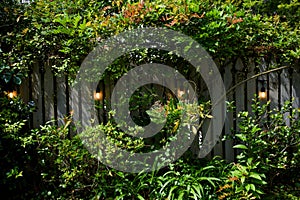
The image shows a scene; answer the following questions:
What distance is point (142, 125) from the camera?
356cm

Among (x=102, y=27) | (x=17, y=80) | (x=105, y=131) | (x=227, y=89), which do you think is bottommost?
(x=105, y=131)

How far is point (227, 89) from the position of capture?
3.98 m

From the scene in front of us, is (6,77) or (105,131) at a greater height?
(6,77)

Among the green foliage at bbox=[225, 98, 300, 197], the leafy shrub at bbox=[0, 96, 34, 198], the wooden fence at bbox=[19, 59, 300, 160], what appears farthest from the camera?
→ the wooden fence at bbox=[19, 59, 300, 160]

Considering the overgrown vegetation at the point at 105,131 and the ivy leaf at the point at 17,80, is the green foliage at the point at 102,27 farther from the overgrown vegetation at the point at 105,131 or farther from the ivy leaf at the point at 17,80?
the ivy leaf at the point at 17,80

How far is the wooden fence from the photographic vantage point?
3.64m

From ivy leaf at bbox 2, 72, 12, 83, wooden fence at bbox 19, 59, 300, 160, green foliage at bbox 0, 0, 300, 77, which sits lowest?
wooden fence at bbox 19, 59, 300, 160

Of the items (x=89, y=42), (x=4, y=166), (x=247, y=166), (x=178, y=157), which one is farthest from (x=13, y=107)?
(x=247, y=166)

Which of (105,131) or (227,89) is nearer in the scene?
(105,131)

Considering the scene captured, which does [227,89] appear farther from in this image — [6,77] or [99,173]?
[6,77]

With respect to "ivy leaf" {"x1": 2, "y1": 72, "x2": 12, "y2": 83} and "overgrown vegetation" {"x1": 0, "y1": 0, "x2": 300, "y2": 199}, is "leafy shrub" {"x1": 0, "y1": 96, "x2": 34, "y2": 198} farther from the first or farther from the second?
"ivy leaf" {"x1": 2, "y1": 72, "x2": 12, "y2": 83}

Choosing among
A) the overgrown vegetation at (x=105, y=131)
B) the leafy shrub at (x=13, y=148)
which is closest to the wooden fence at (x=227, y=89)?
the overgrown vegetation at (x=105, y=131)

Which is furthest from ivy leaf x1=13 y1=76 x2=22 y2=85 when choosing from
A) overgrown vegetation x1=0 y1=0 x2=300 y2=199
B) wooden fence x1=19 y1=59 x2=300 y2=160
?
wooden fence x1=19 y1=59 x2=300 y2=160

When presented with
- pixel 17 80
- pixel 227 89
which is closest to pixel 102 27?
pixel 17 80
